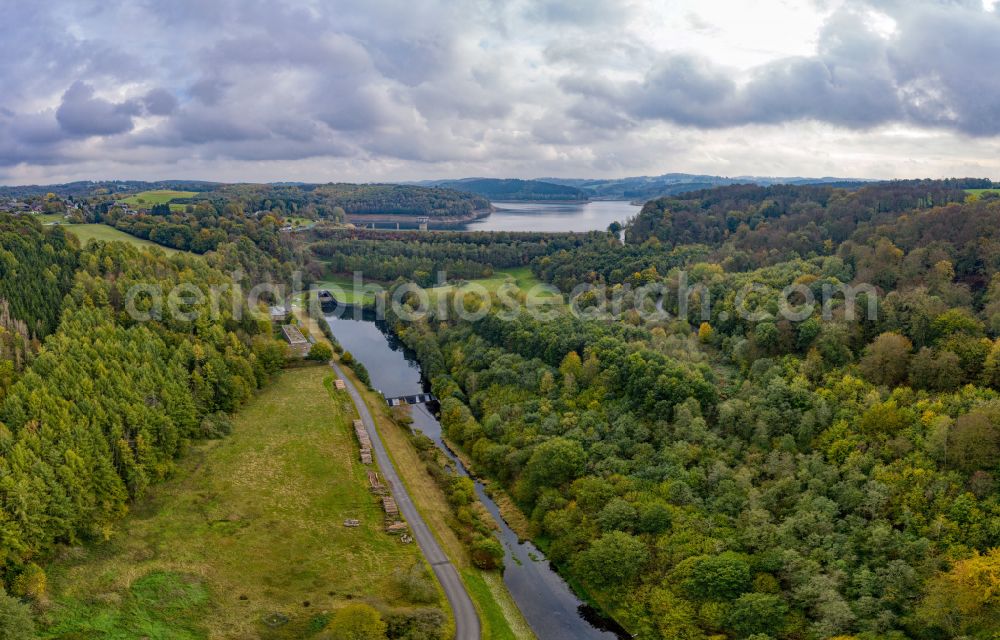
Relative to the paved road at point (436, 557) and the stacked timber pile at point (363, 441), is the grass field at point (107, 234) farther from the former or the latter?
the paved road at point (436, 557)

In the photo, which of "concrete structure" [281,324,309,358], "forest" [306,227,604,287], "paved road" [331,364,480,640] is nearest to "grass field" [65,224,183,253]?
"forest" [306,227,604,287]

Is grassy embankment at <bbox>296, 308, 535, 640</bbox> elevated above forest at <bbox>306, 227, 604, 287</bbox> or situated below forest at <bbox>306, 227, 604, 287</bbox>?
below

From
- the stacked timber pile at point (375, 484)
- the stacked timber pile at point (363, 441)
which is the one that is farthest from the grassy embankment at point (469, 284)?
the stacked timber pile at point (375, 484)

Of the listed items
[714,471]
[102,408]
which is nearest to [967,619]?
[714,471]

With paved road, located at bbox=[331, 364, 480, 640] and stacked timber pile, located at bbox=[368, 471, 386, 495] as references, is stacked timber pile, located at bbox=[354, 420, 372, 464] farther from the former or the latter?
stacked timber pile, located at bbox=[368, 471, 386, 495]

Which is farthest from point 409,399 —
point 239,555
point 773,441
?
point 773,441

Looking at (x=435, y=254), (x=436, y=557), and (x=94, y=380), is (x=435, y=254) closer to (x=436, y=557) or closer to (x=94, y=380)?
(x=94, y=380)

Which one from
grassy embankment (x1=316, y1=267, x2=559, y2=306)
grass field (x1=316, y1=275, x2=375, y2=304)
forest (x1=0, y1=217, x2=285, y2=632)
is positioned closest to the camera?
forest (x1=0, y1=217, x2=285, y2=632)
